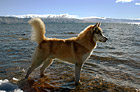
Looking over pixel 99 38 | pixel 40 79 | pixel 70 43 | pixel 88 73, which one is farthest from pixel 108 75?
pixel 40 79

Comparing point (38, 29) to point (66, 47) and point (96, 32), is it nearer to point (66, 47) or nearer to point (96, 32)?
point (66, 47)

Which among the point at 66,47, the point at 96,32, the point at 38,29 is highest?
the point at 38,29

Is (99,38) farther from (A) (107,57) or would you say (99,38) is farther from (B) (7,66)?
(B) (7,66)

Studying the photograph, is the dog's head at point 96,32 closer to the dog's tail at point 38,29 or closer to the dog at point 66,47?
the dog at point 66,47

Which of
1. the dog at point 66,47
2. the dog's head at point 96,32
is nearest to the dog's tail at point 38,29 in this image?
the dog at point 66,47

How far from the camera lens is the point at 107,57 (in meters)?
11.0

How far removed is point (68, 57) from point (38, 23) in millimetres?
2072

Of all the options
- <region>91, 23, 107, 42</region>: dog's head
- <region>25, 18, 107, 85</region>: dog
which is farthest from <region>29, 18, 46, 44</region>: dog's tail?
<region>91, 23, 107, 42</region>: dog's head

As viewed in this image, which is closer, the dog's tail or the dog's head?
Result: the dog's head

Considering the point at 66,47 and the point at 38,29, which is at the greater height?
the point at 38,29

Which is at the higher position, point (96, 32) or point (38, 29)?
point (38, 29)

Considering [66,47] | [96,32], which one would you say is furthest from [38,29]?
[96,32]

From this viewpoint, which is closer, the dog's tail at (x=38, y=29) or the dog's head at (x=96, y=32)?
the dog's head at (x=96, y=32)

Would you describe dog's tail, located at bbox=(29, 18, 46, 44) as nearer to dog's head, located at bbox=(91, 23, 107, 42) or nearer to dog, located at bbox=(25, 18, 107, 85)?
dog, located at bbox=(25, 18, 107, 85)
